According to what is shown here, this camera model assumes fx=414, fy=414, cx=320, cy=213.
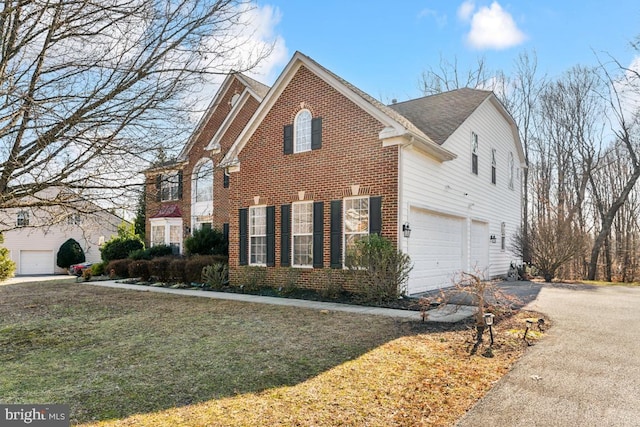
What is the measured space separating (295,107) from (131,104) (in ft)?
27.3

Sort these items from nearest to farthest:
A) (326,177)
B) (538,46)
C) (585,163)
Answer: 1. (326,177)
2. (585,163)
3. (538,46)

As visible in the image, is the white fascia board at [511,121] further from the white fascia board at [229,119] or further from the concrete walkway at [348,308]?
the concrete walkway at [348,308]

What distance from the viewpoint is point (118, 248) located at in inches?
835

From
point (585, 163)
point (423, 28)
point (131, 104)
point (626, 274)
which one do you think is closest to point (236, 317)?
point (131, 104)

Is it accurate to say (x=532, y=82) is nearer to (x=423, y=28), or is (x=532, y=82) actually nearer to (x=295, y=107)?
(x=423, y=28)

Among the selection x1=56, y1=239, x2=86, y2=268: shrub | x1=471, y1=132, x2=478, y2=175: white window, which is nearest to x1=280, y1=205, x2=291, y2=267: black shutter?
x1=471, y1=132, x2=478, y2=175: white window

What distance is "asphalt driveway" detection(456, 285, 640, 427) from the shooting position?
12.4 ft

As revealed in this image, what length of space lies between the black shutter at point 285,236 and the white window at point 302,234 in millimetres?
155

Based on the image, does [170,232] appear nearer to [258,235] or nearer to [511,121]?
[258,235]

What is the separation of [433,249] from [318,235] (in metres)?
3.58

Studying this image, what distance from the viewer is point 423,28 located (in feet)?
42.1

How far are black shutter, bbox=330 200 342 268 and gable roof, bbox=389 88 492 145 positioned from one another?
12.6ft

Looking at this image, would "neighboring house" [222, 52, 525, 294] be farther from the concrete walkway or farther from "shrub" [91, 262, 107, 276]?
"shrub" [91, 262, 107, 276]

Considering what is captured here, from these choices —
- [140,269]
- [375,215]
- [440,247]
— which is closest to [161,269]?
[140,269]
